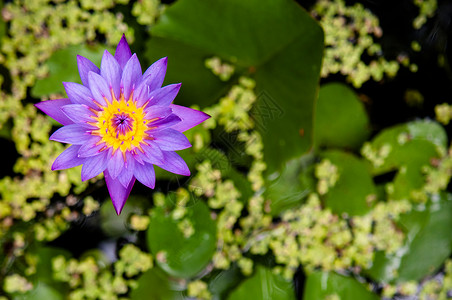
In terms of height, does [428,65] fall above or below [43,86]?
above

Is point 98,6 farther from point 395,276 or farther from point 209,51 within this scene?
point 395,276

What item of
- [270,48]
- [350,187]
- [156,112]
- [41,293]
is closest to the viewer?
[156,112]

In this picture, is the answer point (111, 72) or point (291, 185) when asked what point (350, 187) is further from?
point (111, 72)

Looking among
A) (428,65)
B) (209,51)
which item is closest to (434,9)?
(428,65)

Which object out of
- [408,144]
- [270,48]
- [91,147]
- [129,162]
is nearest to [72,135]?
[91,147]

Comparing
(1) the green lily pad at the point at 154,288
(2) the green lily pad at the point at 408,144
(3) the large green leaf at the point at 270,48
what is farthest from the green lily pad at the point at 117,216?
(2) the green lily pad at the point at 408,144

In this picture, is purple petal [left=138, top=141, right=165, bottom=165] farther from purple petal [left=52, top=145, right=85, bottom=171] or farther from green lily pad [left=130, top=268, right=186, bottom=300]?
green lily pad [left=130, top=268, right=186, bottom=300]
